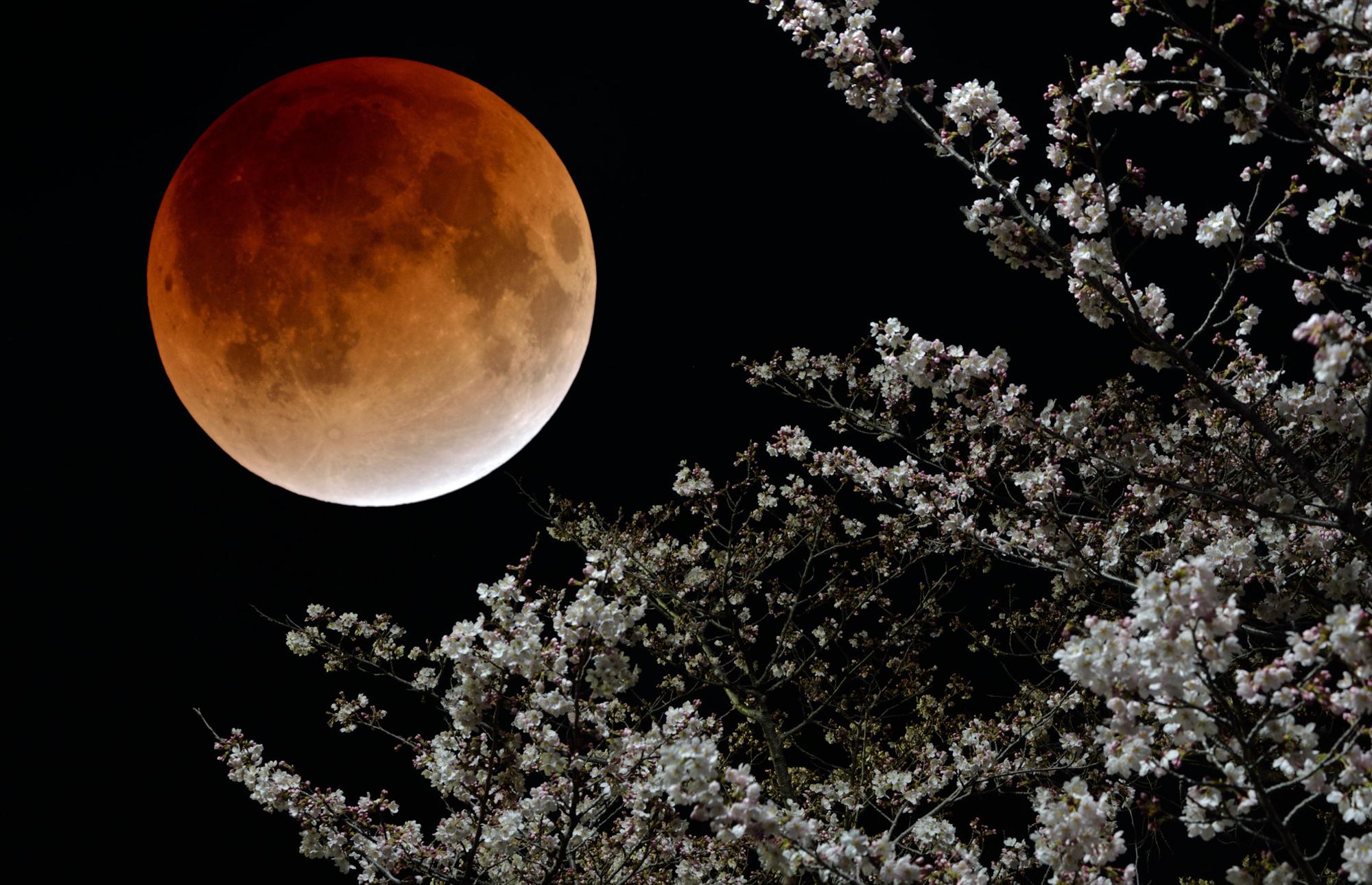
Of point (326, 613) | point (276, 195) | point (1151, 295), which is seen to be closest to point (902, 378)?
point (1151, 295)

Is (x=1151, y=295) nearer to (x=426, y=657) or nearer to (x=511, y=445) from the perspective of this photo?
(x=511, y=445)

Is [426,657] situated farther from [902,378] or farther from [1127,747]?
[1127,747]

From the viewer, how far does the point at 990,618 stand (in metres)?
6.80

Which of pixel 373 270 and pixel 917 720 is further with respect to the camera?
pixel 917 720

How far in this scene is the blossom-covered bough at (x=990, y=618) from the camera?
2926 millimetres

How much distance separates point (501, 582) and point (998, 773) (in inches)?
124

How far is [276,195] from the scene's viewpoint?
376 cm

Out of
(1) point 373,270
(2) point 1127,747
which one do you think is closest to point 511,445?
(1) point 373,270

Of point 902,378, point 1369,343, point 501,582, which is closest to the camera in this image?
point 1369,343

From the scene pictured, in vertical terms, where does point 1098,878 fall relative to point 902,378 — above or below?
below

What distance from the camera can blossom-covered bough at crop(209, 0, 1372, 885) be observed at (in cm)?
293

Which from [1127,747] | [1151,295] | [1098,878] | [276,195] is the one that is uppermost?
[276,195]

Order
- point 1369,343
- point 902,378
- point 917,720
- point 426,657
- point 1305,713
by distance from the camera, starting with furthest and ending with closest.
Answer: point 917,720 → point 426,657 → point 902,378 → point 1305,713 → point 1369,343

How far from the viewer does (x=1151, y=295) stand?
4039mm
